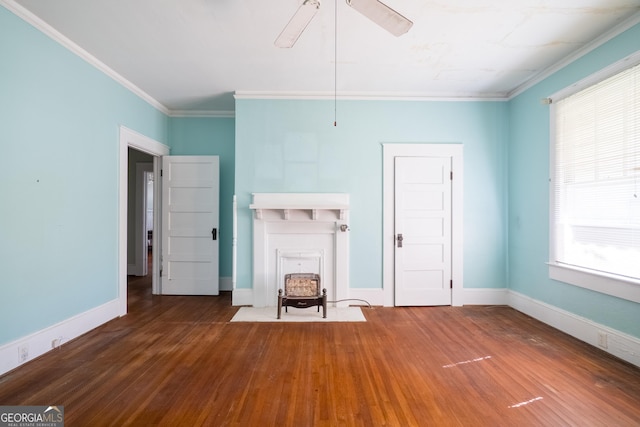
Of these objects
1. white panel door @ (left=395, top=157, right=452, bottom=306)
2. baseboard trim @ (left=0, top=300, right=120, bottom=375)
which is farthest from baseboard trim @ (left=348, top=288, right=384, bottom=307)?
baseboard trim @ (left=0, top=300, right=120, bottom=375)

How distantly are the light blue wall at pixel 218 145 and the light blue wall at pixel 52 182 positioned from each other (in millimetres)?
1107

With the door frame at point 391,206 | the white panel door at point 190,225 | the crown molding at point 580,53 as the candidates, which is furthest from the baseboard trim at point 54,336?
the crown molding at point 580,53

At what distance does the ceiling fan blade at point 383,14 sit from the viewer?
1.60m

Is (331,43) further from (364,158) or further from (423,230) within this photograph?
(423,230)

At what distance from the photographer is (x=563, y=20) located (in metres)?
2.29

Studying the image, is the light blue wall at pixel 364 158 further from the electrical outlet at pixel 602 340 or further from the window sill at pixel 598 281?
the electrical outlet at pixel 602 340

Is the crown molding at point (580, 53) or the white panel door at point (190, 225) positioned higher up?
the crown molding at point (580, 53)

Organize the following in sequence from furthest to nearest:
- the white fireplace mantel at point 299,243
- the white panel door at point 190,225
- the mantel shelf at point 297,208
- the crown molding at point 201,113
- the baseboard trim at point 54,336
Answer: the crown molding at point 201,113 → the white panel door at point 190,225 → the white fireplace mantel at point 299,243 → the mantel shelf at point 297,208 → the baseboard trim at point 54,336

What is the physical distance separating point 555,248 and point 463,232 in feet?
3.17

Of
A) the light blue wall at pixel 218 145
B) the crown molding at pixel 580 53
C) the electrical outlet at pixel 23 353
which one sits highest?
the crown molding at pixel 580 53

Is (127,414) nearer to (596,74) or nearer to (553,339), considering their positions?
(553,339)

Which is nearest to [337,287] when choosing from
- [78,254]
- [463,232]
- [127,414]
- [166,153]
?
[463,232]

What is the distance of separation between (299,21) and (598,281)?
129 inches

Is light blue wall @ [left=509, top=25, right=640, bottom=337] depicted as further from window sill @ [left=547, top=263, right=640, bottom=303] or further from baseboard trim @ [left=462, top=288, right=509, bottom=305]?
baseboard trim @ [left=462, top=288, right=509, bottom=305]
